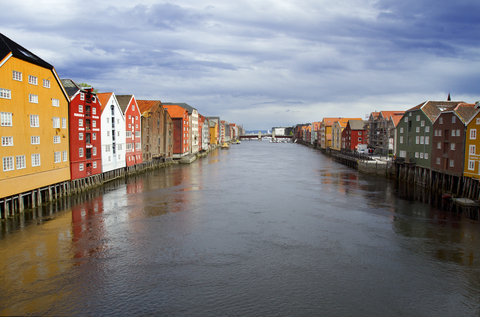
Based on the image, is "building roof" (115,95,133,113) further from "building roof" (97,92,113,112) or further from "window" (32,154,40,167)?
"window" (32,154,40,167)

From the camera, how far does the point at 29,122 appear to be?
2553 cm

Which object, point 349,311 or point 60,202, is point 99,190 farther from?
point 349,311

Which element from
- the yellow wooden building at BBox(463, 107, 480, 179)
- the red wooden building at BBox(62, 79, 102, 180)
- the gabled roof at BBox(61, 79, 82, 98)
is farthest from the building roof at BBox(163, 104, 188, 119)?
the yellow wooden building at BBox(463, 107, 480, 179)

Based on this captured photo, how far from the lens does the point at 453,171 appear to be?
3350 centimetres

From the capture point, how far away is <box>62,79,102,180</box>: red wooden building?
3259 centimetres

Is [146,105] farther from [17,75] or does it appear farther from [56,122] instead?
[17,75]

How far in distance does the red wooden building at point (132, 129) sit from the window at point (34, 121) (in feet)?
66.4

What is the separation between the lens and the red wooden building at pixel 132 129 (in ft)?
155

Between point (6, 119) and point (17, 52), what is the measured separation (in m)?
5.42

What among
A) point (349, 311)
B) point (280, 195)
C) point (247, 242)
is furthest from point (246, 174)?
point (349, 311)

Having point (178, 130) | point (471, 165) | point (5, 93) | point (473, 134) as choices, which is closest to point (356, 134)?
point (178, 130)

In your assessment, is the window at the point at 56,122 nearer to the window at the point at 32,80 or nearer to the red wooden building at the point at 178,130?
the window at the point at 32,80

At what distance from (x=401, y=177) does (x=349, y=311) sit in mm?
38657

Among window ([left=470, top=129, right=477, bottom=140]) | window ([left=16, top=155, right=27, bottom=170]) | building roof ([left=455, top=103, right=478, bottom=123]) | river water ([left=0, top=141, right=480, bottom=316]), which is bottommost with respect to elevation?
river water ([left=0, top=141, right=480, bottom=316])
